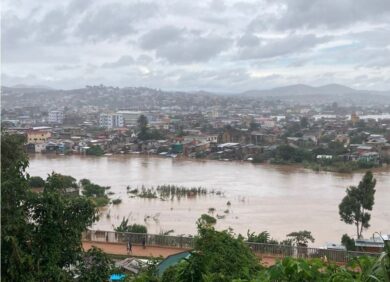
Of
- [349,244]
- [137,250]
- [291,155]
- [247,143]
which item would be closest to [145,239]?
[137,250]

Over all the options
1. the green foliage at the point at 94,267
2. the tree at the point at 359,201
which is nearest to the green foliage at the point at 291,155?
the tree at the point at 359,201

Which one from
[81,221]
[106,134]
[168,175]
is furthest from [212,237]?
[106,134]

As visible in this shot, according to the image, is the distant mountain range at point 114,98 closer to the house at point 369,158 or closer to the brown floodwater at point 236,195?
the brown floodwater at point 236,195

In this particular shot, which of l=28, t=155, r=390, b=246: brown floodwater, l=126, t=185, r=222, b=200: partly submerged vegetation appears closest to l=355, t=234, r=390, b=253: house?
l=28, t=155, r=390, b=246: brown floodwater

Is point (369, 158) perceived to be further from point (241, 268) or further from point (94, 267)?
point (94, 267)

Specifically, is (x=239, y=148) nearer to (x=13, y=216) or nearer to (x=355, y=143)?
(x=355, y=143)
